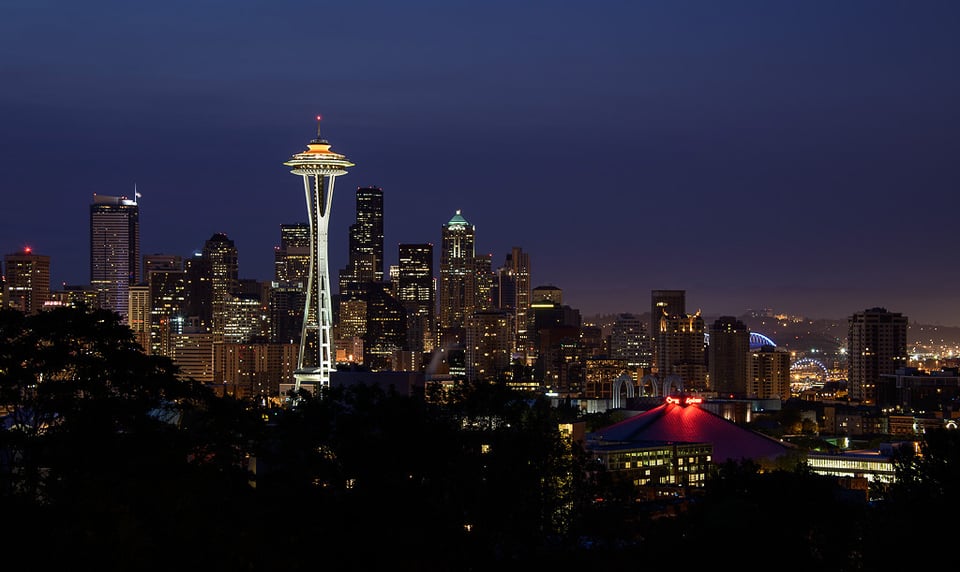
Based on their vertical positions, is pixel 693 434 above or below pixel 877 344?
below

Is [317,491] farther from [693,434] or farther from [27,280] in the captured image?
[27,280]

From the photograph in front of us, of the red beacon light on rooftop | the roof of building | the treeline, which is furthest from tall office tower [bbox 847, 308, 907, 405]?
the treeline

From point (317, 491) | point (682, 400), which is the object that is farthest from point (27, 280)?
point (317, 491)

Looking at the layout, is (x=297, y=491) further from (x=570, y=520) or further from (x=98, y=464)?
(x=570, y=520)

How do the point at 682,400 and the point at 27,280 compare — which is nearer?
the point at 682,400

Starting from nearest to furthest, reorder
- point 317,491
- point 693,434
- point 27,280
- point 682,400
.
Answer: point 317,491 < point 693,434 < point 682,400 < point 27,280

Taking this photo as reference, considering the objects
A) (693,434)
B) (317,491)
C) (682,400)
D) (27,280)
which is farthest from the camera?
(27,280)
